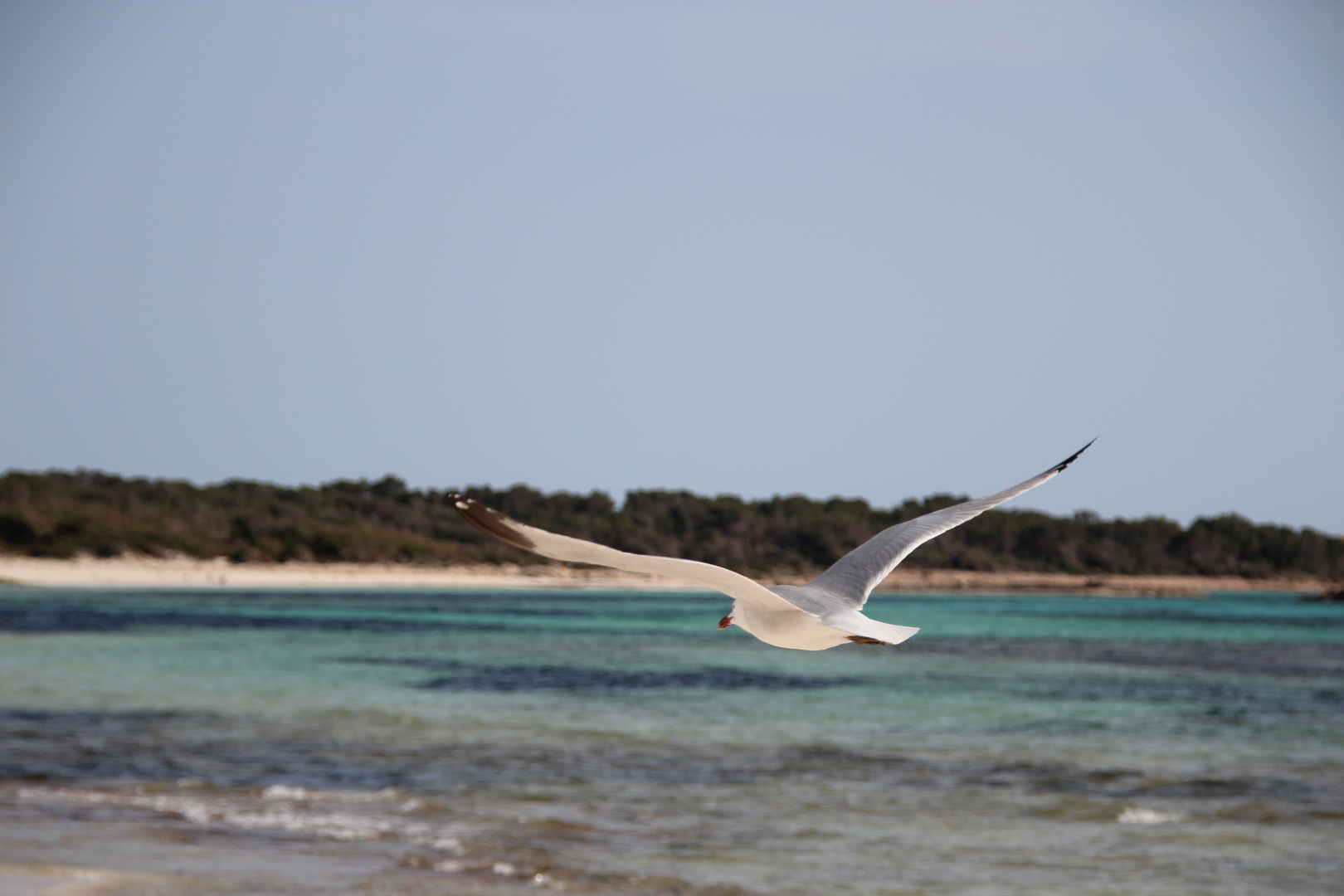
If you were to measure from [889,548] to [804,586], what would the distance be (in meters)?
0.94

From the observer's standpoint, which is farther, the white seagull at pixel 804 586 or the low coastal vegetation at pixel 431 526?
the low coastal vegetation at pixel 431 526

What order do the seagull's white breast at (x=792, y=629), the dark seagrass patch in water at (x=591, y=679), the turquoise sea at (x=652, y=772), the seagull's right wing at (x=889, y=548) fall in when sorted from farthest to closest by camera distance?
1. the dark seagrass patch in water at (x=591, y=679)
2. the turquoise sea at (x=652, y=772)
3. the seagull's right wing at (x=889, y=548)
4. the seagull's white breast at (x=792, y=629)

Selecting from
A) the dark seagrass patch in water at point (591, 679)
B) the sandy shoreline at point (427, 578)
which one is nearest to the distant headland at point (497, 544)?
the sandy shoreline at point (427, 578)

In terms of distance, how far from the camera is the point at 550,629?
4912 cm

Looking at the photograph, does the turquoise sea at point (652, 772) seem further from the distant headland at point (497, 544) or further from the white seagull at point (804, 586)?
the distant headland at point (497, 544)

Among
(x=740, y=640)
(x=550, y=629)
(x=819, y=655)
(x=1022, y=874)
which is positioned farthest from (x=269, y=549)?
(x=1022, y=874)

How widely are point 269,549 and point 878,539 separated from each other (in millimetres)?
72858

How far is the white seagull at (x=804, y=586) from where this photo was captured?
338 cm

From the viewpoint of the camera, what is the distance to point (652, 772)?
634 inches

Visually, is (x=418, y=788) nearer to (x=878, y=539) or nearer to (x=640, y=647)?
(x=878, y=539)

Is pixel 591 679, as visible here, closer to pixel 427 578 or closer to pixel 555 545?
pixel 555 545

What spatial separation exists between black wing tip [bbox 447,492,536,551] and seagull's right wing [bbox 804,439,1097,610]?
6.72ft

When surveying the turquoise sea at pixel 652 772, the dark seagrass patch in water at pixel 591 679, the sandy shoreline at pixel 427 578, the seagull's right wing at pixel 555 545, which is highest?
the seagull's right wing at pixel 555 545

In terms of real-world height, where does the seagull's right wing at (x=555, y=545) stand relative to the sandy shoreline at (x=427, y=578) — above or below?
above
